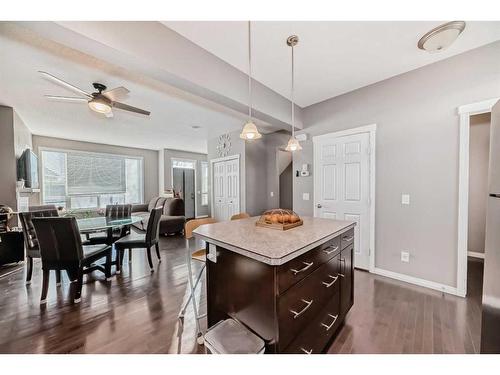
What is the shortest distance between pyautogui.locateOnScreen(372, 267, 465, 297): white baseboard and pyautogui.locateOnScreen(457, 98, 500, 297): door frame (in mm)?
56

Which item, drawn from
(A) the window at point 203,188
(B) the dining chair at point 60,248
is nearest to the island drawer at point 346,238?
(B) the dining chair at point 60,248

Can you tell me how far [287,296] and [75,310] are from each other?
7.28 ft

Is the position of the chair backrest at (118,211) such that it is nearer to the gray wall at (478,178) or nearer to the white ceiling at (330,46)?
the white ceiling at (330,46)

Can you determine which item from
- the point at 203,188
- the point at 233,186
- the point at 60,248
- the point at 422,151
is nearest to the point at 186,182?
the point at 203,188

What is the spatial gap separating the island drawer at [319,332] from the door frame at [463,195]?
1.72 m

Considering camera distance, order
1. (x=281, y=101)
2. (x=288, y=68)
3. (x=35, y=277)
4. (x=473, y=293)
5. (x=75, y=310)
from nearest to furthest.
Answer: (x=75, y=310) → (x=473, y=293) → (x=288, y=68) → (x=35, y=277) → (x=281, y=101)

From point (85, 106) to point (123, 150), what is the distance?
11.7 feet

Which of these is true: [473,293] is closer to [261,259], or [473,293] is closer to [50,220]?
[261,259]

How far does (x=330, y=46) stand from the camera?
6.68ft

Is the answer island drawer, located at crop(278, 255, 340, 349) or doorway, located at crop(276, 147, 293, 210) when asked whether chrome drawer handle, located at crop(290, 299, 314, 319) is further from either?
doorway, located at crop(276, 147, 293, 210)

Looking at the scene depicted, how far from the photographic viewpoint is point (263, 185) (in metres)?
5.11

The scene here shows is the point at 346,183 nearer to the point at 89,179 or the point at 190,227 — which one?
the point at 190,227
